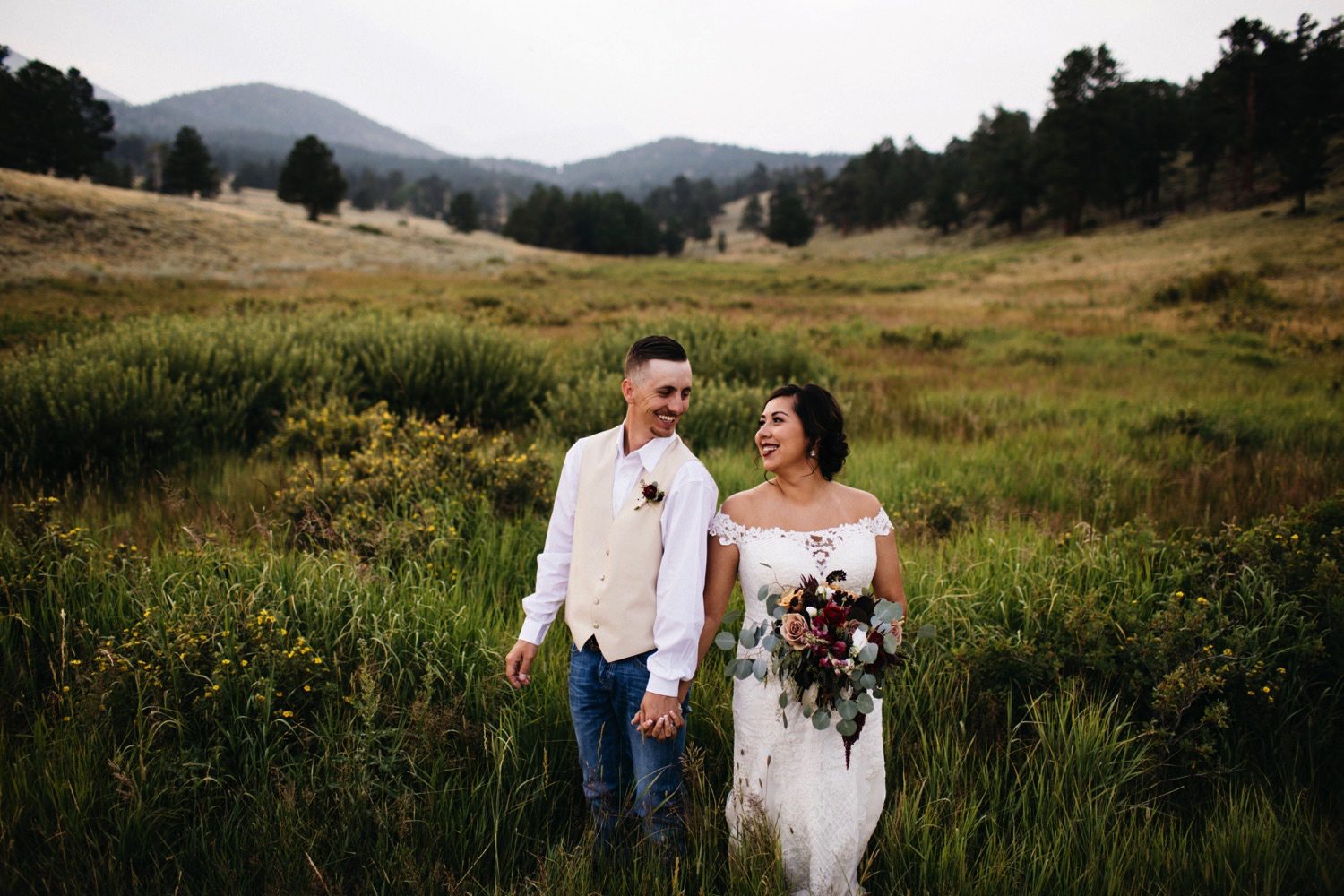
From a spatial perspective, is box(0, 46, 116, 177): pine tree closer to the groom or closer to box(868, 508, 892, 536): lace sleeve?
the groom

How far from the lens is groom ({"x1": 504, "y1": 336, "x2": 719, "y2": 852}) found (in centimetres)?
227

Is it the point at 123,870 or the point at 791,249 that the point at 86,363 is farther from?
the point at 791,249

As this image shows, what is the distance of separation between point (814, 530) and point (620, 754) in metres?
1.16

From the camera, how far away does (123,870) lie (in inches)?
93.2

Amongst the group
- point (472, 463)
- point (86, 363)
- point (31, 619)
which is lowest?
point (31, 619)

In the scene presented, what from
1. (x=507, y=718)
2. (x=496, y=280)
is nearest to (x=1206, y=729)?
(x=507, y=718)

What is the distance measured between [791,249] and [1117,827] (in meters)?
97.8

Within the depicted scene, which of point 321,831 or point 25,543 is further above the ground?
point 25,543

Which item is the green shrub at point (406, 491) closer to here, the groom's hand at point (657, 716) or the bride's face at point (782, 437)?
the groom's hand at point (657, 716)

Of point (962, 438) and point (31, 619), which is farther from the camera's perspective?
point (962, 438)

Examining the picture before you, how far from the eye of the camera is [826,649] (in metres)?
2.10

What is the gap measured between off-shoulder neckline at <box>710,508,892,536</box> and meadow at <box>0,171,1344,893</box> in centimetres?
103

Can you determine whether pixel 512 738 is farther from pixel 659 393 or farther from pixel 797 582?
pixel 659 393

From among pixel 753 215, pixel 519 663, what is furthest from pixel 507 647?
pixel 753 215
